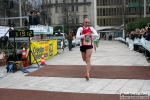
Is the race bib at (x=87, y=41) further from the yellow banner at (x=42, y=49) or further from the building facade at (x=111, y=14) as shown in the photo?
the building facade at (x=111, y=14)

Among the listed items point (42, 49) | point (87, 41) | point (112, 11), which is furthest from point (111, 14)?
point (87, 41)

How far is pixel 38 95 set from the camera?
6613 millimetres

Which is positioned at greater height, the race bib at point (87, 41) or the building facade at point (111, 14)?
the building facade at point (111, 14)

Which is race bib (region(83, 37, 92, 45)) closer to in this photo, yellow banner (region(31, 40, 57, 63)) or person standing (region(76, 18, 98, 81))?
person standing (region(76, 18, 98, 81))

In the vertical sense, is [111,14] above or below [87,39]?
above

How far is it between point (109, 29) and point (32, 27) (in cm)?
7162

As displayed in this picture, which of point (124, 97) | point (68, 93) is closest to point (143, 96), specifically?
point (124, 97)

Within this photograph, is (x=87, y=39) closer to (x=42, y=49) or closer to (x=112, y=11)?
(x=42, y=49)

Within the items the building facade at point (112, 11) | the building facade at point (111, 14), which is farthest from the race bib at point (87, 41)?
the building facade at point (112, 11)

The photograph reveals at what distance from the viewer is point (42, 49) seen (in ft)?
45.9

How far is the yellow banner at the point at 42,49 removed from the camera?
1269cm

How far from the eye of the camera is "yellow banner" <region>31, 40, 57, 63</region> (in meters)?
12.7

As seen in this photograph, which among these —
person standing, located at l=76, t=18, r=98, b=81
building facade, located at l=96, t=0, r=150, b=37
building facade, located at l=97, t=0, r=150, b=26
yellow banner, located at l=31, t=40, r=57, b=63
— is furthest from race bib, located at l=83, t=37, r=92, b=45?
building facade, located at l=97, t=0, r=150, b=26

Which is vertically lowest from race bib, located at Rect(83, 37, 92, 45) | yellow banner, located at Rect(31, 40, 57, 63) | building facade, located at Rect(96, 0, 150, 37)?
yellow banner, located at Rect(31, 40, 57, 63)
